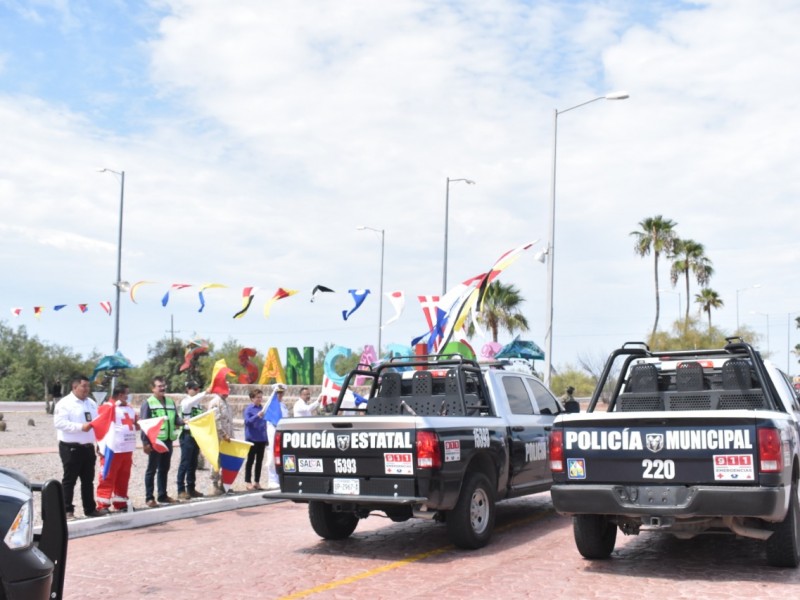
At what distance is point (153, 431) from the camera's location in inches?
→ 472

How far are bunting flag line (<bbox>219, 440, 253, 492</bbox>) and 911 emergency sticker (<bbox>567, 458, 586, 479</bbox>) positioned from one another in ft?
22.5

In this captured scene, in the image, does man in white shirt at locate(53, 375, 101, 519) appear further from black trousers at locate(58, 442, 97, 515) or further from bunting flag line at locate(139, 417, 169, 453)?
bunting flag line at locate(139, 417, 169, 453)

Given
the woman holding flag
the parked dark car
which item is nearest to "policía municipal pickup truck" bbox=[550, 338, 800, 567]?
the parked dark car

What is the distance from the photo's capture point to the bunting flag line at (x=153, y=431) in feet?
39.3

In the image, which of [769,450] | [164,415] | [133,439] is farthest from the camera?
[164,415]

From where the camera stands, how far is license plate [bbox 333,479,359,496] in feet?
29.3

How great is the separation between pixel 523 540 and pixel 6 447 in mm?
17286

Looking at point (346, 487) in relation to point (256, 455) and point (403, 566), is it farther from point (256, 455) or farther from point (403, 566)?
point (256, 455)

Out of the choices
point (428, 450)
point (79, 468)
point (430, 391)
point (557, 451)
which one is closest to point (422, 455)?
point (428, 450)

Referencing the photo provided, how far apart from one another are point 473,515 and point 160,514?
14.5 ft

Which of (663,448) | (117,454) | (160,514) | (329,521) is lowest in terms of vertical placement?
(160,514)

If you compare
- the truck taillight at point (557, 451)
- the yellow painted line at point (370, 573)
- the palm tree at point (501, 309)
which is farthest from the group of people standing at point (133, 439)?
Result: the palm tree at point (501, 309)

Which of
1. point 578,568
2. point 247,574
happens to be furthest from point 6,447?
point 578,568

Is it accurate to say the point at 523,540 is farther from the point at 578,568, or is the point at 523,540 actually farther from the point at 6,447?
the point at 6,447
